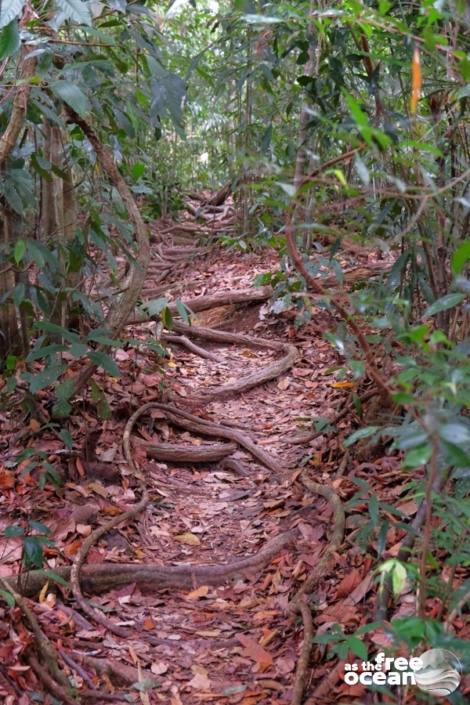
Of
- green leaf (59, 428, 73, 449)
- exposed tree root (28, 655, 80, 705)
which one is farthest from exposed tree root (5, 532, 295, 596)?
green leaf (59, 428, 73, 449)

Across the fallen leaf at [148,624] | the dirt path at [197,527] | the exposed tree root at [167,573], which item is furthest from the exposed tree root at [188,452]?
the fallen leaf at [148,624]

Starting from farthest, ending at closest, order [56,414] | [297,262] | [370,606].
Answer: [56,414] < [370,606] < [297,262]

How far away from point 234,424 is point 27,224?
187cm

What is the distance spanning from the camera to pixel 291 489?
13.0 feet

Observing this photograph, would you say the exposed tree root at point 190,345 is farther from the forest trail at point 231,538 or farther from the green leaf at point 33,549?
the green leaf at point 33,549

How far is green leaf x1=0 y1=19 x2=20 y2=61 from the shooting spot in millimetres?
2314

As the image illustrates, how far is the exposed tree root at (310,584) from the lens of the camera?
2.44 meters

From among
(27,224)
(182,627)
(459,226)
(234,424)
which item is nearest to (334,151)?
(234,424)

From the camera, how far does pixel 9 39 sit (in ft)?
7.63

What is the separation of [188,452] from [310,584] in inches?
64.7

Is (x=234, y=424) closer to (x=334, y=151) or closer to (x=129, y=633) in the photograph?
(x=129, y=633)

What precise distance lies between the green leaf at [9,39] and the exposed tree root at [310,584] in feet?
7.34

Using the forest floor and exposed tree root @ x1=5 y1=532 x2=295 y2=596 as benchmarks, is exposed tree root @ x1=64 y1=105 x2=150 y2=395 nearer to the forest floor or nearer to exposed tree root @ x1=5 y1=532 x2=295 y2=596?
the forest floor

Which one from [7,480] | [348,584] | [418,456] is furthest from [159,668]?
[418,456]
